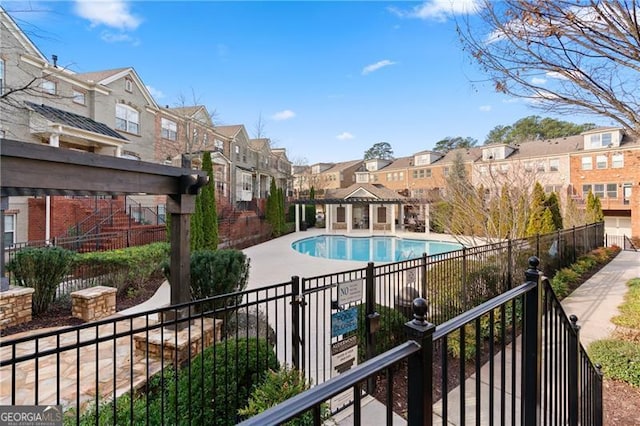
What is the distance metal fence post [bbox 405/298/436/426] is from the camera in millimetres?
1143

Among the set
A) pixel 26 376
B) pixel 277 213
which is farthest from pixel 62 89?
pixel 26 376

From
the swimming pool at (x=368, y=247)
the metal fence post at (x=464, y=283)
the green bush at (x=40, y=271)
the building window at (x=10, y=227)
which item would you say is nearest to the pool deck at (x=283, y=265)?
the swimming pool at (x=368, y=247)

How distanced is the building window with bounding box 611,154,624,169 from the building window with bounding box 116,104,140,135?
3286 cm

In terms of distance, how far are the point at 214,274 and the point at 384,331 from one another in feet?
10.2

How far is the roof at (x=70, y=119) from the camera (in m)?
13.1

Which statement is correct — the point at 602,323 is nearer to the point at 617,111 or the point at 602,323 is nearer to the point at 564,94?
the point at 617,111

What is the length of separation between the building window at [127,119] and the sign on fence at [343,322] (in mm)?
18938

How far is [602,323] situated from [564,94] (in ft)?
14.6

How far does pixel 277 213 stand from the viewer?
2408cm

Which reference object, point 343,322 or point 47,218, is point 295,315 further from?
point 47,218

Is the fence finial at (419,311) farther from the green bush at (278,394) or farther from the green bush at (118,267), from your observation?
the green bush at (118,267)

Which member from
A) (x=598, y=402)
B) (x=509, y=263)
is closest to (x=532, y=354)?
(x=598, y=402)

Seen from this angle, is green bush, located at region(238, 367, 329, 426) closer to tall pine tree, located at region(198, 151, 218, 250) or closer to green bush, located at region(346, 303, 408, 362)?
green bush, located at region(346, 303, 408, 362)

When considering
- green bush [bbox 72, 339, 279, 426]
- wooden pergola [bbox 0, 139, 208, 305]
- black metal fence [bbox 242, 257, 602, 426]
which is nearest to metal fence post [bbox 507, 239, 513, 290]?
black metal fence [bbox 242, 257, 602, 426]
